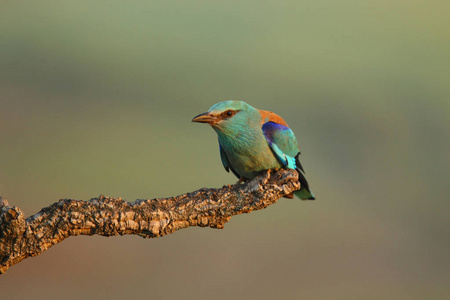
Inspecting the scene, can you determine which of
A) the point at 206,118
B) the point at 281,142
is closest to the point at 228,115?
the point at 206,118

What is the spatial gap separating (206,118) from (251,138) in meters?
0.46

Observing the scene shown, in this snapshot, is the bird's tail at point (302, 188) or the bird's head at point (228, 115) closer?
the bird's head at point (228, 115)

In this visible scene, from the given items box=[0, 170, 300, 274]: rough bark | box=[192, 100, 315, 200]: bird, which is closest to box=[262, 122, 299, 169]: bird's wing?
box=[192, 100, 315, 200]: bird

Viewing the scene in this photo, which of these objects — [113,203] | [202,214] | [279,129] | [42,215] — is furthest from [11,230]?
[279,129]

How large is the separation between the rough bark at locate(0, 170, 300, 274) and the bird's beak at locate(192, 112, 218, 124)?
23.8 inches

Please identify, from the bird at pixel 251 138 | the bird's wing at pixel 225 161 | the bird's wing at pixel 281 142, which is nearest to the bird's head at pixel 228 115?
the bird at pixel 251 138

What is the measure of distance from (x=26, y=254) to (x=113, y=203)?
2.24 ft

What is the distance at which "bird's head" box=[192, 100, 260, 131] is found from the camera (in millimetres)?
4562

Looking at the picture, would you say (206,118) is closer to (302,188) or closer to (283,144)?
(283,144)

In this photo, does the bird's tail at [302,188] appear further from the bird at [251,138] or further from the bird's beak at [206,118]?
the bird's beak at [206,118]

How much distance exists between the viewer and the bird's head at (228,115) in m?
4.56

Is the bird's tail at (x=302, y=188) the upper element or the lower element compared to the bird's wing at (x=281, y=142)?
lower

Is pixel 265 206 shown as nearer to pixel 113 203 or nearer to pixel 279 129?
pixel 279 129

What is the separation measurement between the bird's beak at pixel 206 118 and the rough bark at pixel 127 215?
605 millimetres
